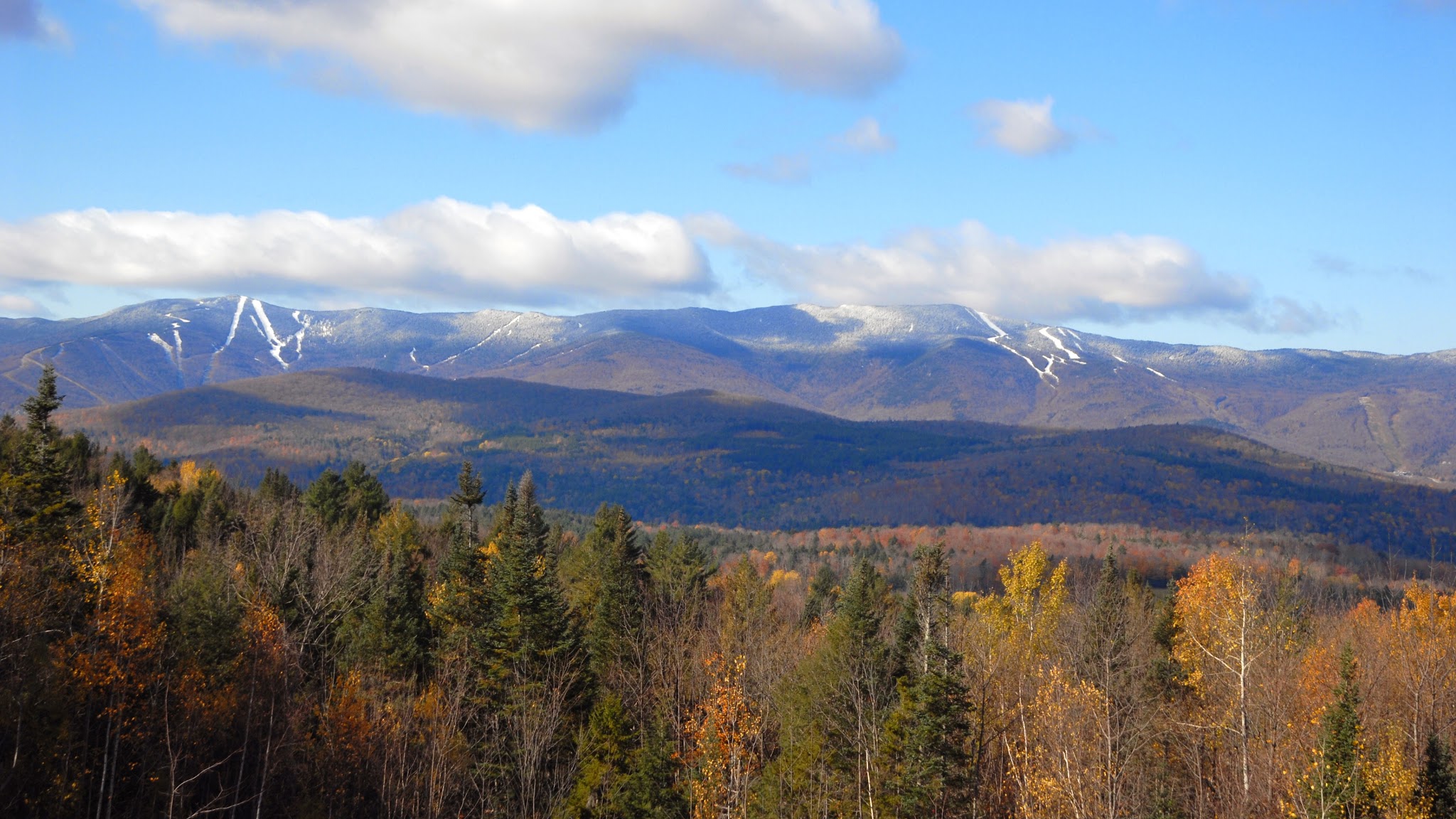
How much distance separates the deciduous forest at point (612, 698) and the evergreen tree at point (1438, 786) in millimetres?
90

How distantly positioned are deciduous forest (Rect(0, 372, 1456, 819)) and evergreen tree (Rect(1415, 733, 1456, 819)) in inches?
3.5

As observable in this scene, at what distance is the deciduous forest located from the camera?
3116cm

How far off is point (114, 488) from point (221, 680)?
13413mm

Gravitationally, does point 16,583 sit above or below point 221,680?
above

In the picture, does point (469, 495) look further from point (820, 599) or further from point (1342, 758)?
point (1342, 758)

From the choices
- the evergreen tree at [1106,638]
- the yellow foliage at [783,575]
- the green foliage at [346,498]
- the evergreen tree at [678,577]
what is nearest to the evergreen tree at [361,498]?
the green foliage at [346,498]

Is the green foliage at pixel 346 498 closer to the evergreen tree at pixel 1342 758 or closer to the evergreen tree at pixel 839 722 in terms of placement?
the evergreen tree at pixel 839 722

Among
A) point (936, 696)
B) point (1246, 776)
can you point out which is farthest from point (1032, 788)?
point (1246, 776)

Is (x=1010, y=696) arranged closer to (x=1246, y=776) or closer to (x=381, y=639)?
(x=1246, y=776)

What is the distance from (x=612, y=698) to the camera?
40.8 m

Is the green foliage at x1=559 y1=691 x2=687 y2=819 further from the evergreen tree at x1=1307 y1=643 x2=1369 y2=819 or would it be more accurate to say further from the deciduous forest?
the evergreen tree at x1=1307 y1=643 x2=1369 y2=819

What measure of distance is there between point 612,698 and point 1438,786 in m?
28.1

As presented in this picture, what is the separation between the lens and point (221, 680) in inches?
1508

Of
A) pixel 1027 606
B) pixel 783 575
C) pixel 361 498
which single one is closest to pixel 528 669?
pixel 1027 606
